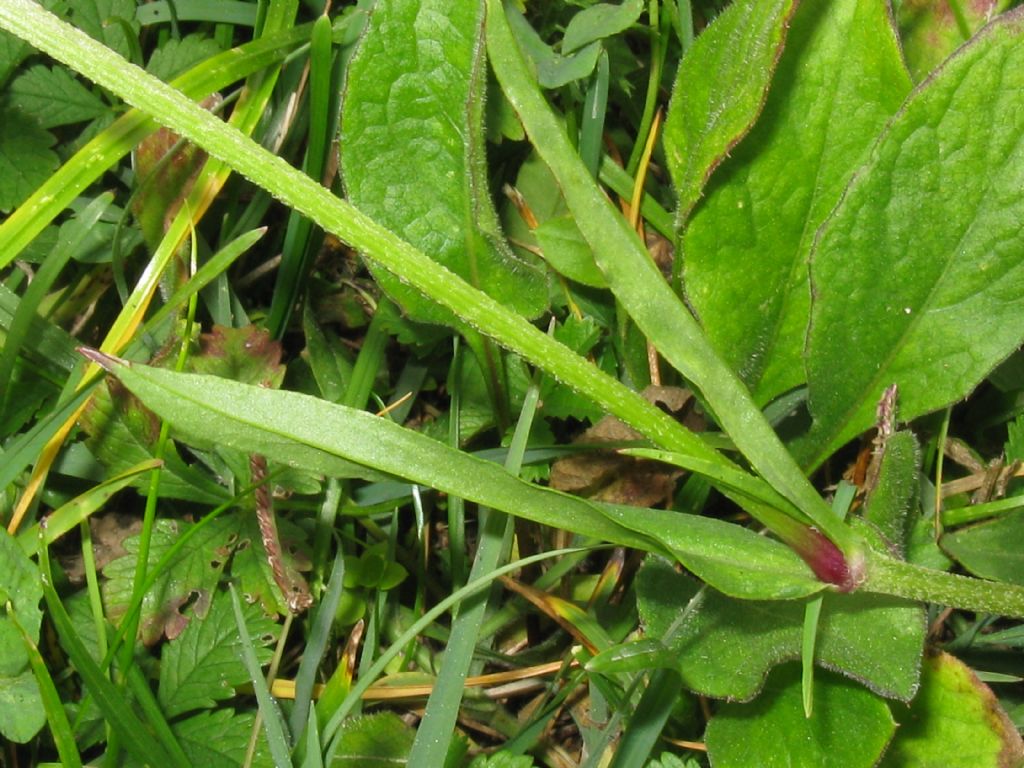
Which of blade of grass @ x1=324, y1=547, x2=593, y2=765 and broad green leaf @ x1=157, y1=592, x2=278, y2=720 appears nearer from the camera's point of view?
blade of grass @ x1=324, y1=547, x2=593, y2=765

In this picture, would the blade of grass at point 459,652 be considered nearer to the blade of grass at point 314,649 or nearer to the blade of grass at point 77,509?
the blade of grass at point 314,649

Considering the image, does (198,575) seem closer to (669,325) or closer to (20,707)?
(20,707)

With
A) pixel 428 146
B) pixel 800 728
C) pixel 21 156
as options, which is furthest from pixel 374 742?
pixel 21 156

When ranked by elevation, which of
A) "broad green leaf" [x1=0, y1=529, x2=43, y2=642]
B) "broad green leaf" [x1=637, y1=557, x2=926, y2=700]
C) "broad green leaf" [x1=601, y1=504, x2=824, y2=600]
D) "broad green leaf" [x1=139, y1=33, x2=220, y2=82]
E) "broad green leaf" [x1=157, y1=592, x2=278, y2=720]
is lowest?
"broad green leaf" [x1=157, y1=592, x2=278, y2=720]

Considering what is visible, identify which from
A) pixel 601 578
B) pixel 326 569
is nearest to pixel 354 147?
pixel 326 569

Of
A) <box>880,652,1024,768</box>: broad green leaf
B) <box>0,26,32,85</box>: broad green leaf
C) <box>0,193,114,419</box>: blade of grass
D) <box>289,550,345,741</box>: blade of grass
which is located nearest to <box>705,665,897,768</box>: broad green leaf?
<box>880,652,1024,768</box>: broad green leaf

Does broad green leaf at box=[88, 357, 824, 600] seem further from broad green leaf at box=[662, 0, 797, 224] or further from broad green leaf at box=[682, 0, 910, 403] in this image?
broad green leaf at box=[662, 0, 797, 224]

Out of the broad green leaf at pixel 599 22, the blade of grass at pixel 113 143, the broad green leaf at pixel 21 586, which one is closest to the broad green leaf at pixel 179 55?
the blade of grass at pixel 113 143
